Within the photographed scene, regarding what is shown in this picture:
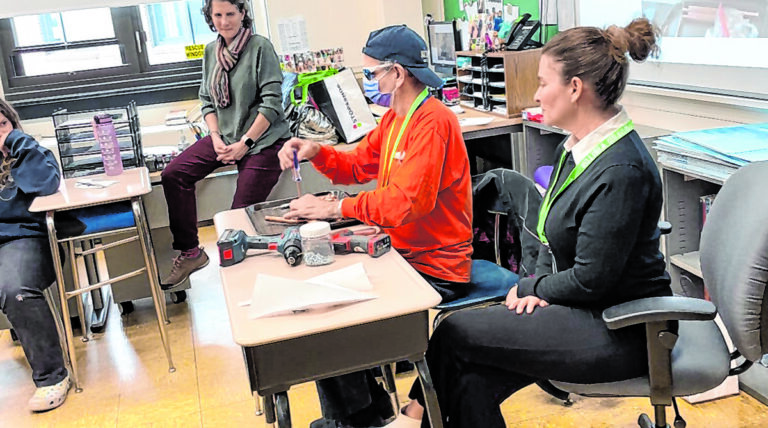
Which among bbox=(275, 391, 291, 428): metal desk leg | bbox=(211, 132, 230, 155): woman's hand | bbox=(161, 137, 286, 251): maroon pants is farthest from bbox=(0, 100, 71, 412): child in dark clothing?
bbox=(275, 391, 291, 428): metal desk leg

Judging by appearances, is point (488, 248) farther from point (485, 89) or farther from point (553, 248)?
point (485, 89)

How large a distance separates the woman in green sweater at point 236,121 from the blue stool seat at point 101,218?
10.8 inches

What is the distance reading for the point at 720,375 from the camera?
162cm

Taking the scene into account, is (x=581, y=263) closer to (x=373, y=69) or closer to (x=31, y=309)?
(x=373, y=69)

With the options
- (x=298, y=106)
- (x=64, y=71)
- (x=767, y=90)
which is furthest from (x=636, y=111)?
(x=64, y=71)

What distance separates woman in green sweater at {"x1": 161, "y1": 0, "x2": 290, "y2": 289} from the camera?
120 inches

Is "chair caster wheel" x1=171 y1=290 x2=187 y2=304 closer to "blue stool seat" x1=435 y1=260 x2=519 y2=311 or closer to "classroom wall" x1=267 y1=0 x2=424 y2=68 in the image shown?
"blue stool seat" x1=435 y1=260 x2=519 y2=311

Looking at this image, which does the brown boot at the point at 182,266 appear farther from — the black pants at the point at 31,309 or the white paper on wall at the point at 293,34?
the white paper on wall at the point at 293,34

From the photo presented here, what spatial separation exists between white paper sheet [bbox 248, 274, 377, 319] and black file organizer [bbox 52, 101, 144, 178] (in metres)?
1.87

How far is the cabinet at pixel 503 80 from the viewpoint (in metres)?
3.38

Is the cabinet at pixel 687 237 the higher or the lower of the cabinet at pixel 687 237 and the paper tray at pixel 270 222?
the lower

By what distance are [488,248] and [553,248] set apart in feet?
2.49

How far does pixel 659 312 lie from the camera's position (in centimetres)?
151

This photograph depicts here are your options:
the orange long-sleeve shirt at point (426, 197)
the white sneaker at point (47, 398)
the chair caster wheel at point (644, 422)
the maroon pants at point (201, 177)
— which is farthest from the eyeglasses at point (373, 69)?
the white sneaker at point (47, 398)
